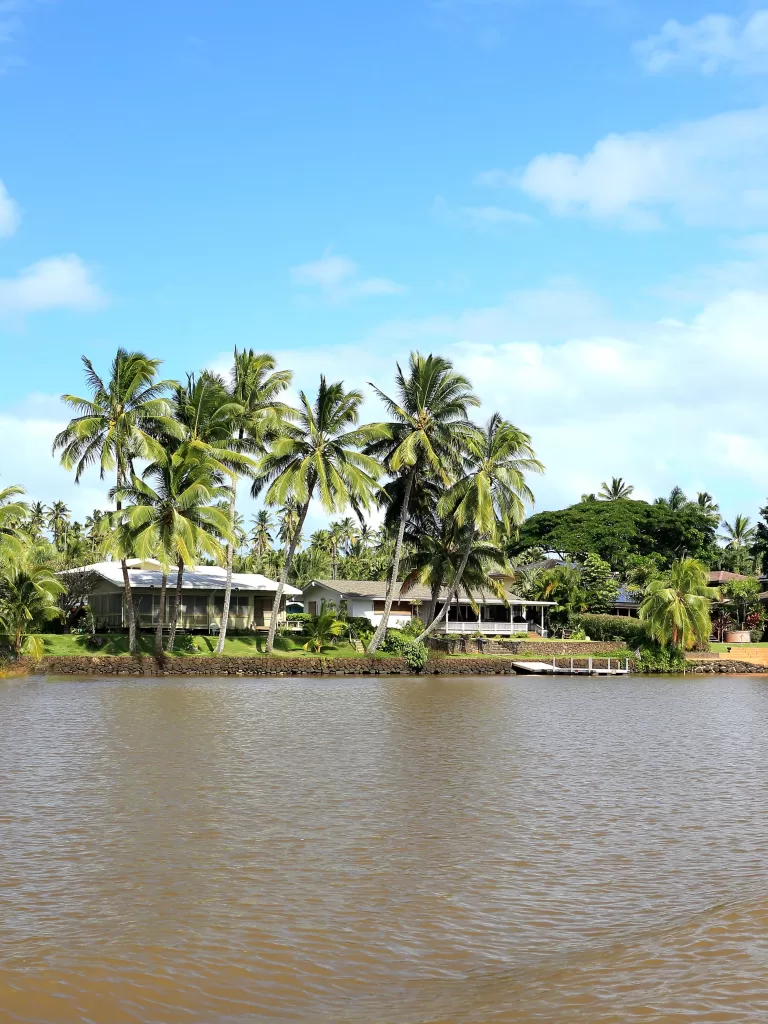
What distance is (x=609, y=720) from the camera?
25.5m

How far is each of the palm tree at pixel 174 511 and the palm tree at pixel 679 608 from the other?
23.4m

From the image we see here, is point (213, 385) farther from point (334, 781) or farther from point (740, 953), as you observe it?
point (740, 953)

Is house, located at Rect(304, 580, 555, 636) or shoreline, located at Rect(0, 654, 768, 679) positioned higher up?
house, located at Rect(304, 580, 555, 636)

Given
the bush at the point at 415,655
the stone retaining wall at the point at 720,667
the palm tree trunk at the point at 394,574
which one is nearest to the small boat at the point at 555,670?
the stone retaining wall at the point at 720,667

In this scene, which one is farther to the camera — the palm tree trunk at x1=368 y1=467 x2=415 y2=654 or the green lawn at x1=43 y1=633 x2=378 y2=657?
the palm tree trunk at x1=368 y1=467 x2=415 y2=654

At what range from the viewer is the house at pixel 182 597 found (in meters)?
49.4

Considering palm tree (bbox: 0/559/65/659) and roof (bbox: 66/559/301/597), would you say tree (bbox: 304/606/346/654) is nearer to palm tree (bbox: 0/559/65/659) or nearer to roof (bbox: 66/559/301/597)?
roof (bbox: 66/559/301/597)

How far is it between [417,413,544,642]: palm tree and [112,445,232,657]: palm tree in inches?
490

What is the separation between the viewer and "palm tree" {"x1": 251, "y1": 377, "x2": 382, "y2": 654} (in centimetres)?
4456

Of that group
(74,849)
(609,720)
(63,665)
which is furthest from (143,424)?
(74,849)

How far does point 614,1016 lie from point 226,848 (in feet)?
17.9

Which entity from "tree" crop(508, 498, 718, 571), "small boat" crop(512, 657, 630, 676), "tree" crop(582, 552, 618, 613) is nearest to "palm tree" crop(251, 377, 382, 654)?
"small boat" crop(512, 657, 630, 676)

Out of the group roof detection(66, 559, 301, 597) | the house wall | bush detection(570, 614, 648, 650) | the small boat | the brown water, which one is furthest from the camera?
bush detection(570, 614, 648, 650)

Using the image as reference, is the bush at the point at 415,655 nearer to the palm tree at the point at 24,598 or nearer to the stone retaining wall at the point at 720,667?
the stone retaining wall at the point at 720,667
